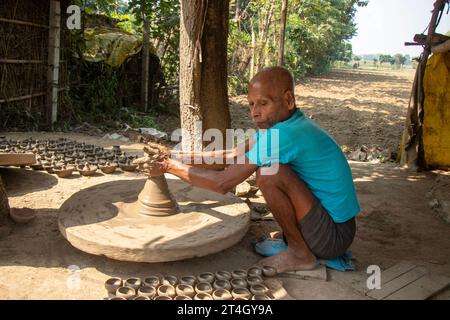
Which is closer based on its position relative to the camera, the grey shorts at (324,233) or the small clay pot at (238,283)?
the small clay pot at (238,283)

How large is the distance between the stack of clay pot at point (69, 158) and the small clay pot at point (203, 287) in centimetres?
228

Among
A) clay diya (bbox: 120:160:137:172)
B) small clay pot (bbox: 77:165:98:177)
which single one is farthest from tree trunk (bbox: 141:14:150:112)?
small clay pot (bbox: 77:165:98:177)

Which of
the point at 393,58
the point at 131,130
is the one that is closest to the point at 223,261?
the point at 131,130

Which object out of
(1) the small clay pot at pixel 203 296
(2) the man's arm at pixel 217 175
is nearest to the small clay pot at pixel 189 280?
(1) the small clay pot at pixel 203 296

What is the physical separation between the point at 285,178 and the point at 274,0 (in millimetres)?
10161

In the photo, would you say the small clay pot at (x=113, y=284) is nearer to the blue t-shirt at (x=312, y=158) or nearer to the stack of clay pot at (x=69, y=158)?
the blue t-shirt at (x=312, y=158)

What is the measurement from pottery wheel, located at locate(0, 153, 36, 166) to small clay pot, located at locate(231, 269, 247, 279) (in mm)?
2444

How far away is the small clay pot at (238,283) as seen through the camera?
89.3 inches

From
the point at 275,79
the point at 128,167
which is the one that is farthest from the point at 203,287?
the point at 128,167

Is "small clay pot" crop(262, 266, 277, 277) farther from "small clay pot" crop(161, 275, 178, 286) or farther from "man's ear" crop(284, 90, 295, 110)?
"man's ear" crop(284, 90, 295, 110)

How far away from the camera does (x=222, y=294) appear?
222 centimetres

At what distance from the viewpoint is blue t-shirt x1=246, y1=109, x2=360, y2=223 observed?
2338 mm

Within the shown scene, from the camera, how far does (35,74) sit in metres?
7.07

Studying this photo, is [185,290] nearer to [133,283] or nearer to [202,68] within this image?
[133,283]
